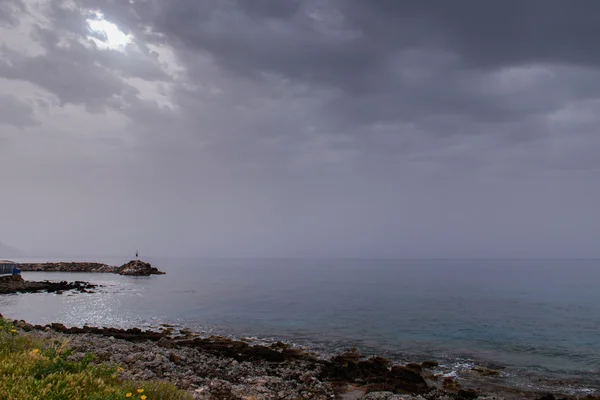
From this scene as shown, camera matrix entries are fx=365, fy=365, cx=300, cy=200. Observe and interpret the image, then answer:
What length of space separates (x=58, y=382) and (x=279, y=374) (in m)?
15.3

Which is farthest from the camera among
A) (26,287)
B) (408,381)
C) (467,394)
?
(26,287)

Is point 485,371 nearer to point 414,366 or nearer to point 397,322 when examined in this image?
point 414,366

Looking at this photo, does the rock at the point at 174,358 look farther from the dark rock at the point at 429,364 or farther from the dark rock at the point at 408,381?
the dark rock at the point at 429,364

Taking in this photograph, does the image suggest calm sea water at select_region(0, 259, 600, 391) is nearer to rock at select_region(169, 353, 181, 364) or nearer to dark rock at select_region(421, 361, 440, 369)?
dark rock at select_region(421, 361, 440, 369)

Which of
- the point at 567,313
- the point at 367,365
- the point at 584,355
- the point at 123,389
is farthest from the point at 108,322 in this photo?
the point at 567,313

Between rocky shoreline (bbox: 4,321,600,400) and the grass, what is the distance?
479 centimetres

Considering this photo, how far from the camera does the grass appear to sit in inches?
290

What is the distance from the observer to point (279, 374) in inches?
831

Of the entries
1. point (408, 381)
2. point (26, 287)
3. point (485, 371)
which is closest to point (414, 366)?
point (408, 381)

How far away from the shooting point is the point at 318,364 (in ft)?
78.3

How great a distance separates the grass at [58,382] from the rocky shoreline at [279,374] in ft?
15.7

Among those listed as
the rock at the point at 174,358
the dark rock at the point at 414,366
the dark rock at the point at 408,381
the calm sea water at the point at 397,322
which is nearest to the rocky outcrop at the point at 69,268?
the calm sea water at the point at 397,322

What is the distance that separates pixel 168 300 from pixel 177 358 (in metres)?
44.6

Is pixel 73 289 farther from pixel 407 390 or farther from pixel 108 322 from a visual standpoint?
pixel 407 390
